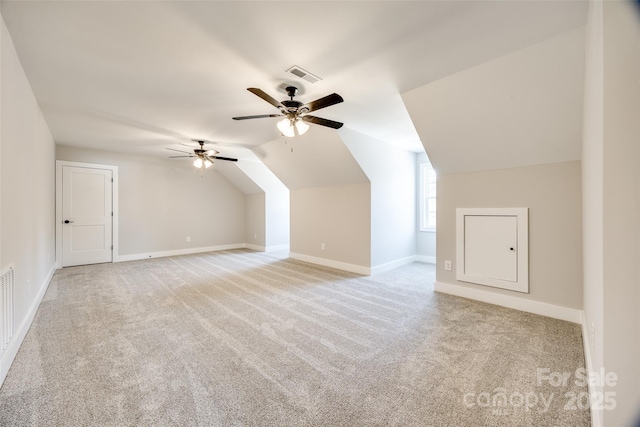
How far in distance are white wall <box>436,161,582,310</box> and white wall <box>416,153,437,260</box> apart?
7.28 feet

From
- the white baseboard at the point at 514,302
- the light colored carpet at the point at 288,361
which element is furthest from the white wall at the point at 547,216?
the light colored carpet at the point at 288,361

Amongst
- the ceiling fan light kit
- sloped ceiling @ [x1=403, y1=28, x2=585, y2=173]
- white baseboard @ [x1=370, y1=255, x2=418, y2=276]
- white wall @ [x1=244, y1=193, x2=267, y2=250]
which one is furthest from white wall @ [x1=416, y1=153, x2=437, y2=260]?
white wall @ [x1=244, y1=193, x2=267, y2=250]

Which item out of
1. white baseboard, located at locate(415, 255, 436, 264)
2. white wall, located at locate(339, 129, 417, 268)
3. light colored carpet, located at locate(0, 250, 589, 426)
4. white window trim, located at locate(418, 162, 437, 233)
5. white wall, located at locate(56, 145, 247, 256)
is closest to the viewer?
light colored carpet, located at locate(0, 250, 589, 426)

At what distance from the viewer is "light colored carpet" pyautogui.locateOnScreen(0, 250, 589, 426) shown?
1.52 meters

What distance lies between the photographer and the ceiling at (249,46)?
169cm

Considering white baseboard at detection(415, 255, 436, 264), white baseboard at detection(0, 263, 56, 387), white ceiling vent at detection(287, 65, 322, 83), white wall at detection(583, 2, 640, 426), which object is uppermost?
white ceiling vent at detection(287, 65, 322, 83)

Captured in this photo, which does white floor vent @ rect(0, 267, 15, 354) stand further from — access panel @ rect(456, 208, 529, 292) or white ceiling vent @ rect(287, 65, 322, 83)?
access panel @ rect(456, 208, 529, 292)

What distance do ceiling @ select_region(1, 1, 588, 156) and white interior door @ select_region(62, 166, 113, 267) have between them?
8.36 feet

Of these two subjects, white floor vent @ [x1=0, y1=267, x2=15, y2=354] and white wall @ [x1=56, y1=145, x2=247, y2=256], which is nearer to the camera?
white floor vent @ [x1=0, y1=267, x2=15, y2=354]

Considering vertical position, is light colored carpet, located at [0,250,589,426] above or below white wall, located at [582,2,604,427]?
below

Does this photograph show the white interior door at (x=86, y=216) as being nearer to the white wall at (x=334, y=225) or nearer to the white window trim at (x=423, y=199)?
the white wall at (x=334, y=225)

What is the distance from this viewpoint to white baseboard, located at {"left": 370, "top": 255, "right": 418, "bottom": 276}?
15.4 ft

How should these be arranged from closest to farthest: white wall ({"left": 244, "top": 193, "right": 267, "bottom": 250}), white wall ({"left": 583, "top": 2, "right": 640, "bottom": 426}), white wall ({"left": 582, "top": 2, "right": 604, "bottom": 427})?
white wall ({"left": 583, "top": 2, "right": 640, "bottom": 426})
white wall ({"left": 582, "top": 2, "right": 604, "bottom": 427})
white wall ({"left": 244, "top": 193, "right": 267, "bottom": 250})

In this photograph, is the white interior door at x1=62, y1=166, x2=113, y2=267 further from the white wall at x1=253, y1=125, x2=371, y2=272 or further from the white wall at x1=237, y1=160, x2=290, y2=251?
the white wall at x1=253, y1=125, x2=371, y2=272
